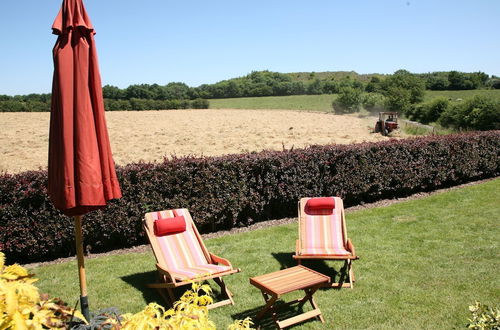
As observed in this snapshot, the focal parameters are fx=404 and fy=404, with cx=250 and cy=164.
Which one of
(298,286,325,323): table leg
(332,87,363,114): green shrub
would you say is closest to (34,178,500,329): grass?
(298,286,325,323): table leg

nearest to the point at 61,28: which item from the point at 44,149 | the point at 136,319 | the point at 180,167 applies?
the point at 136,319

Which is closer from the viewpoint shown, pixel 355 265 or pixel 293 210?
pixel 355 265

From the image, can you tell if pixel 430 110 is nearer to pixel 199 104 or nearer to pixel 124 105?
pixel 199 104

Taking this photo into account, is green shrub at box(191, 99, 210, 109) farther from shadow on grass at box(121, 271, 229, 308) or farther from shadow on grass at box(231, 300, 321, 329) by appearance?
shadow on grass at box(231, 300, 321, 329)

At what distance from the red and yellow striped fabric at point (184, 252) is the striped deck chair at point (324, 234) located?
149cm

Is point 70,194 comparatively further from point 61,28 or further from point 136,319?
point 136,319

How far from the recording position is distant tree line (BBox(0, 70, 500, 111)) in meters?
47.0

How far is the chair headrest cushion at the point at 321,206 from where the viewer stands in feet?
24.8

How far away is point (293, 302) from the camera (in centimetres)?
546

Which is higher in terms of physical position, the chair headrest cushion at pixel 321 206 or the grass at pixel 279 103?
the grass at pixel 279 103

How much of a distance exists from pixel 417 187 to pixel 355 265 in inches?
272

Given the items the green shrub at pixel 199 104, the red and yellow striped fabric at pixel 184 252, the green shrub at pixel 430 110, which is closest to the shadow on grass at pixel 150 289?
the red and yellow striped fabric at pixel 184 252

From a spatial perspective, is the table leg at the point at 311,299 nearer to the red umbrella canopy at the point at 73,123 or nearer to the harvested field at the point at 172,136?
the red umbrella canopy at the point at 73,123

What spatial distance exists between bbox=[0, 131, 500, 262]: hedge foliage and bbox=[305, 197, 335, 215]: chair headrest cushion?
7.69 feet
